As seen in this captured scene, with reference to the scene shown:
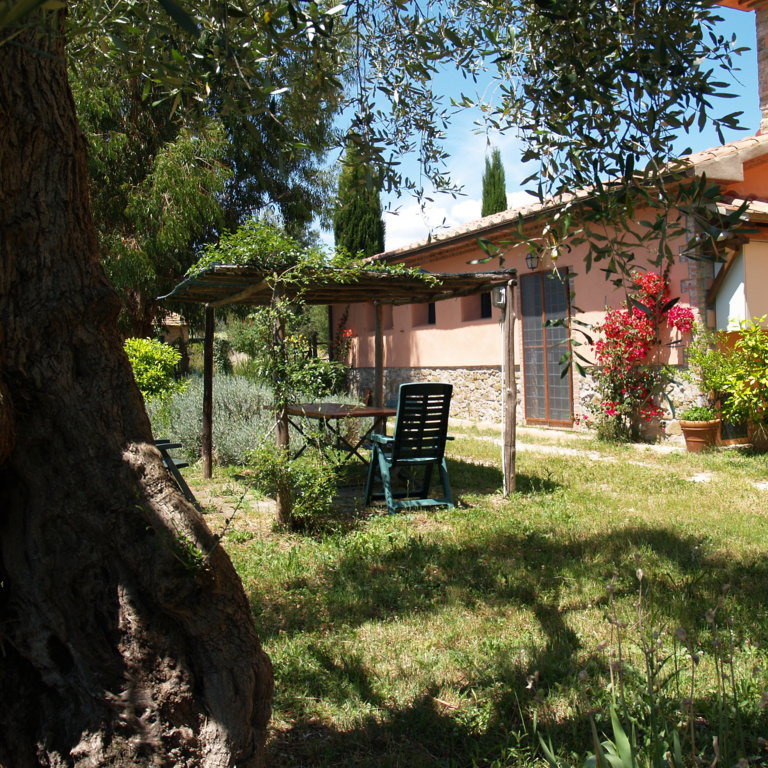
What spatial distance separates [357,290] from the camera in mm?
7715

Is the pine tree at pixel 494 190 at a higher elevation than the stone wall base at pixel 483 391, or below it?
higher

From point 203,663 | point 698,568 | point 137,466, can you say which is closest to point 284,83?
point 137,466

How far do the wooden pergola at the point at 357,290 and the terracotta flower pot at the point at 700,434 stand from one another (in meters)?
3.82

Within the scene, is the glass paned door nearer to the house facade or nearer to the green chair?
the house facade

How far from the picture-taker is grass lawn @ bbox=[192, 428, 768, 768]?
8.58ft

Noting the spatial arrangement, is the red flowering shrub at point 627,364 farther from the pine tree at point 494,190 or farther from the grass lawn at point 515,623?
the pine tree at point 494,190

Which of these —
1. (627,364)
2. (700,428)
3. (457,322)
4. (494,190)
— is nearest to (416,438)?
(700,428)

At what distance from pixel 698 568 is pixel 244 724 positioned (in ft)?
11.7

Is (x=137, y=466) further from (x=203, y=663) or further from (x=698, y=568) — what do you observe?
(x=698, y=568)

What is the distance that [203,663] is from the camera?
6.61ft

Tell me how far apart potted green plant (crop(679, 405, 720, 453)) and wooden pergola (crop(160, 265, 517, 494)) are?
3.83 m

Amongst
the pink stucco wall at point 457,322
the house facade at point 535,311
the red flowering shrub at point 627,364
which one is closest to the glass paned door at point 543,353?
the house facade at point 535,311

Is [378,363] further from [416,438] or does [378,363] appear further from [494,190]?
[494,190]

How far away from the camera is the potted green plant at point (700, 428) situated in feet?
31.6
